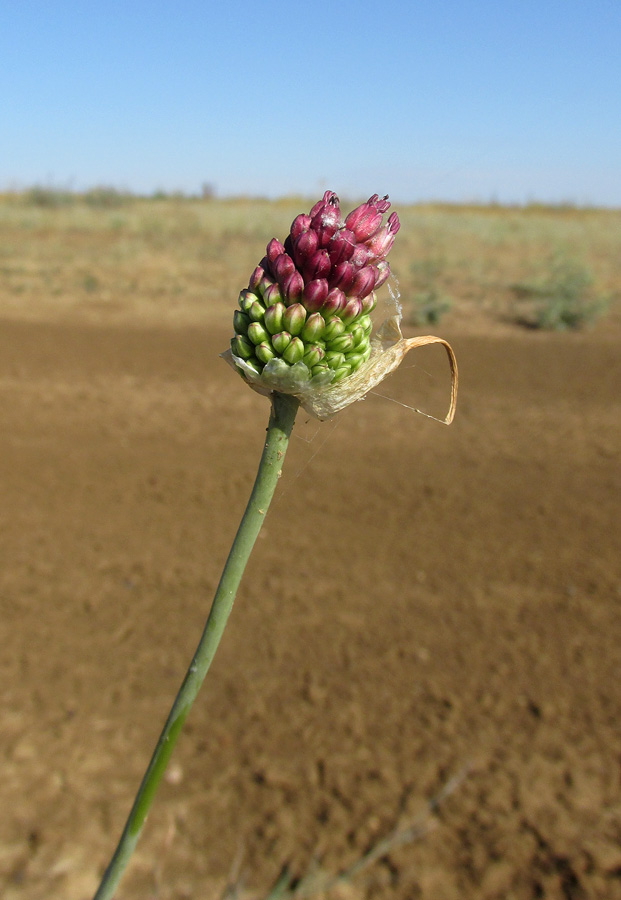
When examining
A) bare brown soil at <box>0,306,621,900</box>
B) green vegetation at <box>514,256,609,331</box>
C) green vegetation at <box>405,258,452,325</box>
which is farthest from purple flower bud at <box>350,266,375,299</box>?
green vegetation at <box>514,256,609,331</box>

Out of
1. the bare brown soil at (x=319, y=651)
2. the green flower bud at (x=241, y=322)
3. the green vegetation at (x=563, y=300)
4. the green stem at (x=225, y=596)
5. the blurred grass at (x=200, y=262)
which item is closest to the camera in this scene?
the green stem at (x=225, y=596)

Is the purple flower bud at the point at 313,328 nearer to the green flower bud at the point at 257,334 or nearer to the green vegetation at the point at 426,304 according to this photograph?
the green flower bud at the point at 257,334

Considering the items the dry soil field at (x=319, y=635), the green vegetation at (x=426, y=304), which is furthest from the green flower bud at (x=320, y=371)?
the green vegetation at (x=426, y=304)

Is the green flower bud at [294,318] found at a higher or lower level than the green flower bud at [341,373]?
higher

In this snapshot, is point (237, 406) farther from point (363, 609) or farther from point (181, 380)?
point (363, 609)

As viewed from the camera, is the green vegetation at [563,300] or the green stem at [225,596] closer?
the green stem at [225,596]

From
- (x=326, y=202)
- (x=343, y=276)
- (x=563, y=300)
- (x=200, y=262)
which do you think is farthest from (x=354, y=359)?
(x=200, y=262)

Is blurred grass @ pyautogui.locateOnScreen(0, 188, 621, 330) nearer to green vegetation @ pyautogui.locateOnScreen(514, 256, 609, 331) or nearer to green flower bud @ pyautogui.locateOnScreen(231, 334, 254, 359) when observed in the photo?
green vegetation @ pyautogui.locateOnScreen(514, 256, 609, 331)

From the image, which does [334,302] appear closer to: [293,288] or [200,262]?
[293,288]
